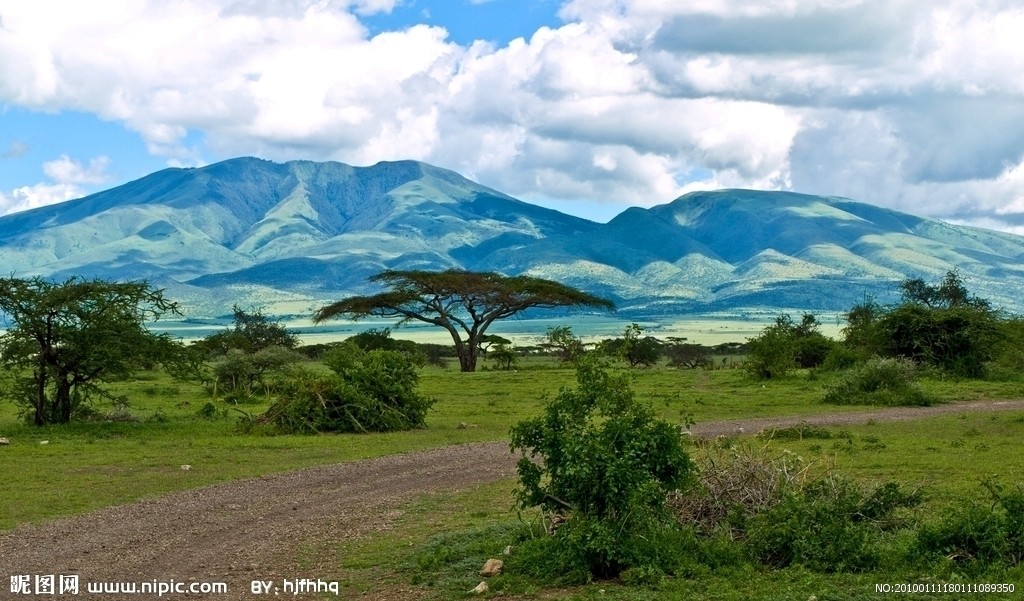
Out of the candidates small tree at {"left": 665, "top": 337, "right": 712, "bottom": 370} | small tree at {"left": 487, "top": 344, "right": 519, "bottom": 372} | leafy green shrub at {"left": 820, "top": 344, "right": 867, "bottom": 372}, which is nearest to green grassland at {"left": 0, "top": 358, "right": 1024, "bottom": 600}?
leafy green shrub at {"left": 820, "top": 344, "right": 867, "bottom": 372}

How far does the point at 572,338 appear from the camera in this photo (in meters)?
63.1

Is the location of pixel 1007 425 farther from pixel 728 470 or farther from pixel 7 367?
pixel 7 367

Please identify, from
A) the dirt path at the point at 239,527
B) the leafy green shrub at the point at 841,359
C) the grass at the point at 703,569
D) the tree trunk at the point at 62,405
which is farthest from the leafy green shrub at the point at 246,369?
the leafy green shrub at the point at 841,359

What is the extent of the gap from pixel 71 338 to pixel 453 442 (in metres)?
9.18

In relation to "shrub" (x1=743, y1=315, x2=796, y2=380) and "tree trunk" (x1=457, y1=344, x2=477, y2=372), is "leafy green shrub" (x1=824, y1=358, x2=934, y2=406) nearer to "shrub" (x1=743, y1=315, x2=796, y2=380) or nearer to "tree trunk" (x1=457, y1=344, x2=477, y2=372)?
"shrub" (x1=743, y1=315, x2=796, y2=380)

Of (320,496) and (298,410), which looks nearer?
(320,496)

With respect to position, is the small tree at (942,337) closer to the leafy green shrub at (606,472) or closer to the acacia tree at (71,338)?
the acacia tree at (71,338)

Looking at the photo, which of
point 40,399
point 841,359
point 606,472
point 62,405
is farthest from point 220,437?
point 841,359

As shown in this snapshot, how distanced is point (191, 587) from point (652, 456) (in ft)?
15.9

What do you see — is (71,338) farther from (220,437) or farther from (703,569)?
(703,569)

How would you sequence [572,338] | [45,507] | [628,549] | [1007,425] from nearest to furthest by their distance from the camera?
[628,549] → [45,507] → [1007,425] → [572,338]

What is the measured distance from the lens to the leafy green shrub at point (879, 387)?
1275 inches

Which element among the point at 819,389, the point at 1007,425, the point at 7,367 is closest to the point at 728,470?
the point at 1007,425

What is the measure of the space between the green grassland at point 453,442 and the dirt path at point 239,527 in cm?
60
